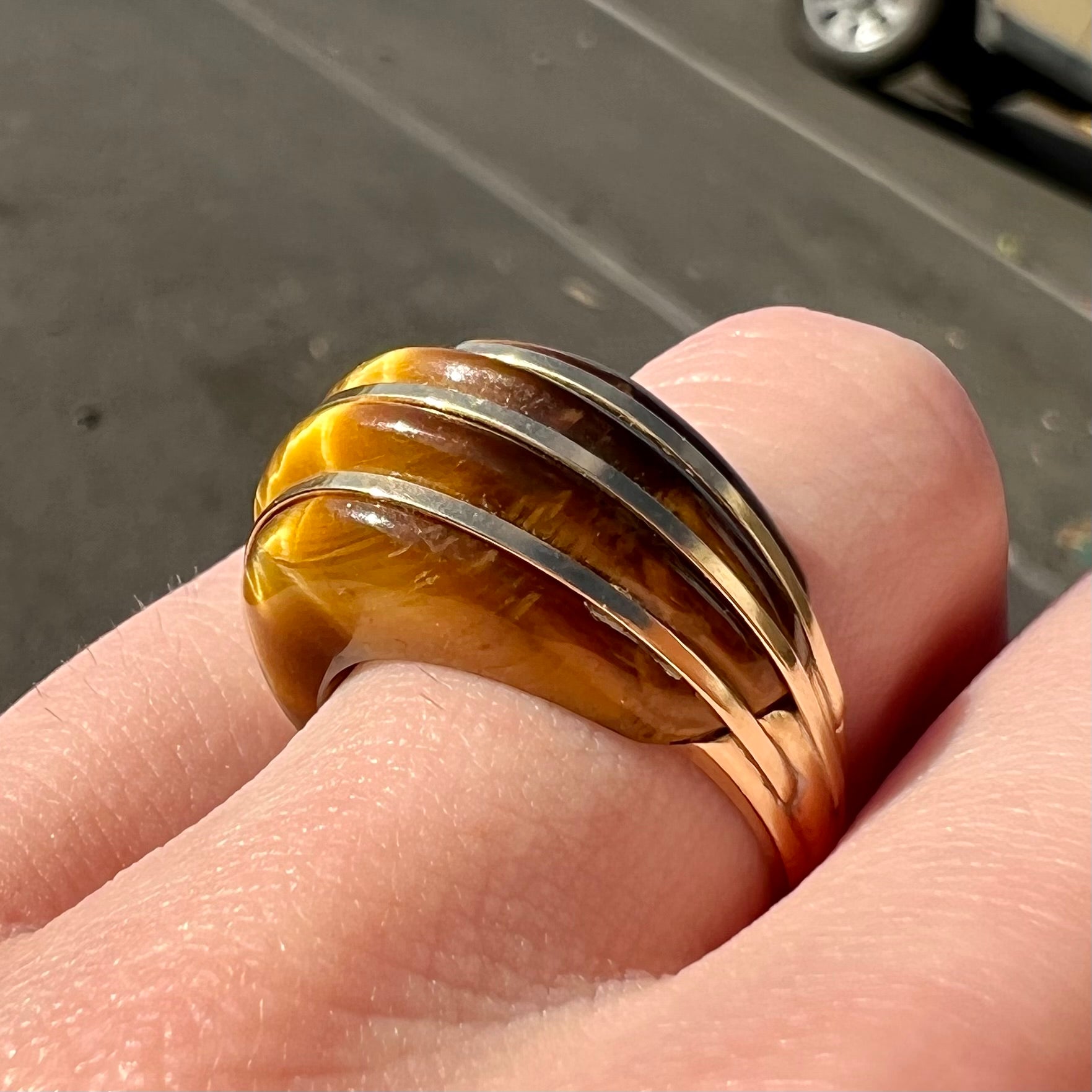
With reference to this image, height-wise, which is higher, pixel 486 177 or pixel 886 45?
pixel 886 45

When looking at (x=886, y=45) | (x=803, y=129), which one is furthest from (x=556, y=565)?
(x=886, y=45)

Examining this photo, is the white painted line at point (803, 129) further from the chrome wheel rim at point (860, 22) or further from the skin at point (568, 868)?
the skin at point (568, 868)

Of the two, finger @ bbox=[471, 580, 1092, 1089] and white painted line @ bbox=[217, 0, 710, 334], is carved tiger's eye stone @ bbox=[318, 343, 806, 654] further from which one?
white painted line @ bbox=[217, 0, 710, 334]

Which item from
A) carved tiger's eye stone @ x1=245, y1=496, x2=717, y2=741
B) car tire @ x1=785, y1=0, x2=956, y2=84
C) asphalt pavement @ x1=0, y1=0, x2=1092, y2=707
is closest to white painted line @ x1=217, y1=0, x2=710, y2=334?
asphalt pavement @ x1=0, y1=0, x2=1092, y2=707

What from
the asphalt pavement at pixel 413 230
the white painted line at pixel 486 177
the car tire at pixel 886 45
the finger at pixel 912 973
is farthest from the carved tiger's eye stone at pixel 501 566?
the car tire at pixel 886 45

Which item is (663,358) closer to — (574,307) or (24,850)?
(24,850)

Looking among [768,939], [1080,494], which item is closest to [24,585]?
[768,939]

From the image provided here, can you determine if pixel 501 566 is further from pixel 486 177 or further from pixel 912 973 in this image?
pixel 486 177

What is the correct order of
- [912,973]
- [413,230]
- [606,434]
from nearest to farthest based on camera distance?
[912,973]
[606,434]
[413,230]
